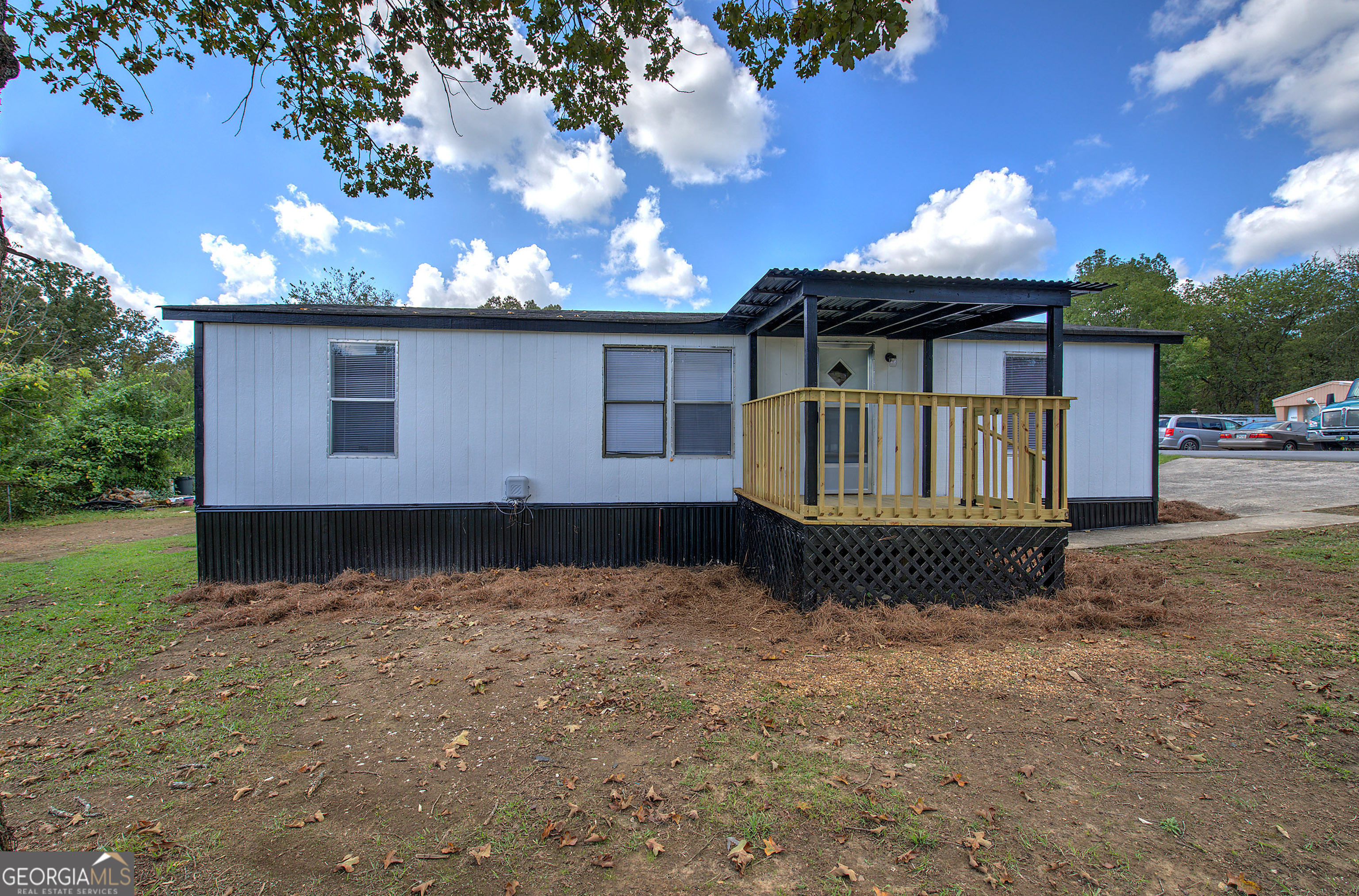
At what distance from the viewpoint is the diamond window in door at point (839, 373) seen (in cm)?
685

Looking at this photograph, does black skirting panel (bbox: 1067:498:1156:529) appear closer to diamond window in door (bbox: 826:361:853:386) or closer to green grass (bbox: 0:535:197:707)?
diamond window in door (bbox: 826:361:853:386)

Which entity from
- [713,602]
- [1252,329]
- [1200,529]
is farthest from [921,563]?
[1252,329]

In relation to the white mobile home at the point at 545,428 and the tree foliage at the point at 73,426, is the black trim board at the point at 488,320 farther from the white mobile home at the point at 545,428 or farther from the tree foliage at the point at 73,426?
the tree foliage at the point at 73,426

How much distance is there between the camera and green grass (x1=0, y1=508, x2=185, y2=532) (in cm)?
1076

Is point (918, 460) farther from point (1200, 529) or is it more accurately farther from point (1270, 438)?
point (1270, 438)

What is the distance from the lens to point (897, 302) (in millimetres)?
5188

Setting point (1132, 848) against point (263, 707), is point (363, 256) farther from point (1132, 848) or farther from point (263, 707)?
point (1132, 848)

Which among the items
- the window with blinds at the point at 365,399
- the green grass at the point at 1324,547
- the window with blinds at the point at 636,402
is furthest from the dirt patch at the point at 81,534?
the green grass at the point at 1324,547

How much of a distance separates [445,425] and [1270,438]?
28.3 m

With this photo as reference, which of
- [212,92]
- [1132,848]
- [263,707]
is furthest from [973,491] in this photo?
[212,92]

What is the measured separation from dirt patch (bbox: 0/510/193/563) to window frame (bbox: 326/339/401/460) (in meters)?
5.08

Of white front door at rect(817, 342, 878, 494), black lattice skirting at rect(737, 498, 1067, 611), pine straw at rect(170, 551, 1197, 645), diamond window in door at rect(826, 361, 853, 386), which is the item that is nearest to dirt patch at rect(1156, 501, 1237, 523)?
pine straw at rect(170, 551, 1197, 645)

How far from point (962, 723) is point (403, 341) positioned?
6291 millimetres

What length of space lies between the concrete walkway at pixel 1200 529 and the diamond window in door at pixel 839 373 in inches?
139
